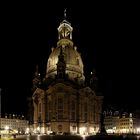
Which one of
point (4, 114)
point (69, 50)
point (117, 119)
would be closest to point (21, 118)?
point (4, 114)

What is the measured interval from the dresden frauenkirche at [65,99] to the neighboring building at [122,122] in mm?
37036

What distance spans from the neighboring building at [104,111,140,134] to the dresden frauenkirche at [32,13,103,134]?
122 ft

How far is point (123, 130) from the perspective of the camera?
17338 centimetres

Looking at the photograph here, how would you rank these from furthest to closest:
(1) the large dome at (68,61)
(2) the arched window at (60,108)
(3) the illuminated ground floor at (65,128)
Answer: (1) the large dome at (68,61) → (2) the arched window at (60,108) → (3) the illuminated ground floor at (65,128)

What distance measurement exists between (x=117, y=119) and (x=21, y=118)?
1678 inches

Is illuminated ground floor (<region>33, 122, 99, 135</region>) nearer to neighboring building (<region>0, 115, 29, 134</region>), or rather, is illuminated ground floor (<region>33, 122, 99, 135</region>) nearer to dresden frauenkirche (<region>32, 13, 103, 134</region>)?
dresden frauenkirche (<region>32, 13, 103, 134</region>)

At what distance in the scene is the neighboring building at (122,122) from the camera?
174 m

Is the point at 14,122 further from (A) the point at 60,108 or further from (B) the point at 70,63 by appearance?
(A) the point at 60,108

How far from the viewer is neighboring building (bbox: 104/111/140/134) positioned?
173500 mm

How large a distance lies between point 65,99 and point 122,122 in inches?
2276

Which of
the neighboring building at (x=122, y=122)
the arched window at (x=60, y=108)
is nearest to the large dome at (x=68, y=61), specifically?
the arched window at (x=60, y=108)

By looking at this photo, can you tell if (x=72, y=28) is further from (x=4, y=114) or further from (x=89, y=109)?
(x=4, y=114)

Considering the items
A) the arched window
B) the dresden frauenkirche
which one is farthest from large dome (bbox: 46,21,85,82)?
the arched window

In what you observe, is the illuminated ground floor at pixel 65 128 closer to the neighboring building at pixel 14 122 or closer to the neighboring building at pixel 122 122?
the neighboring building at pixel 14 122
